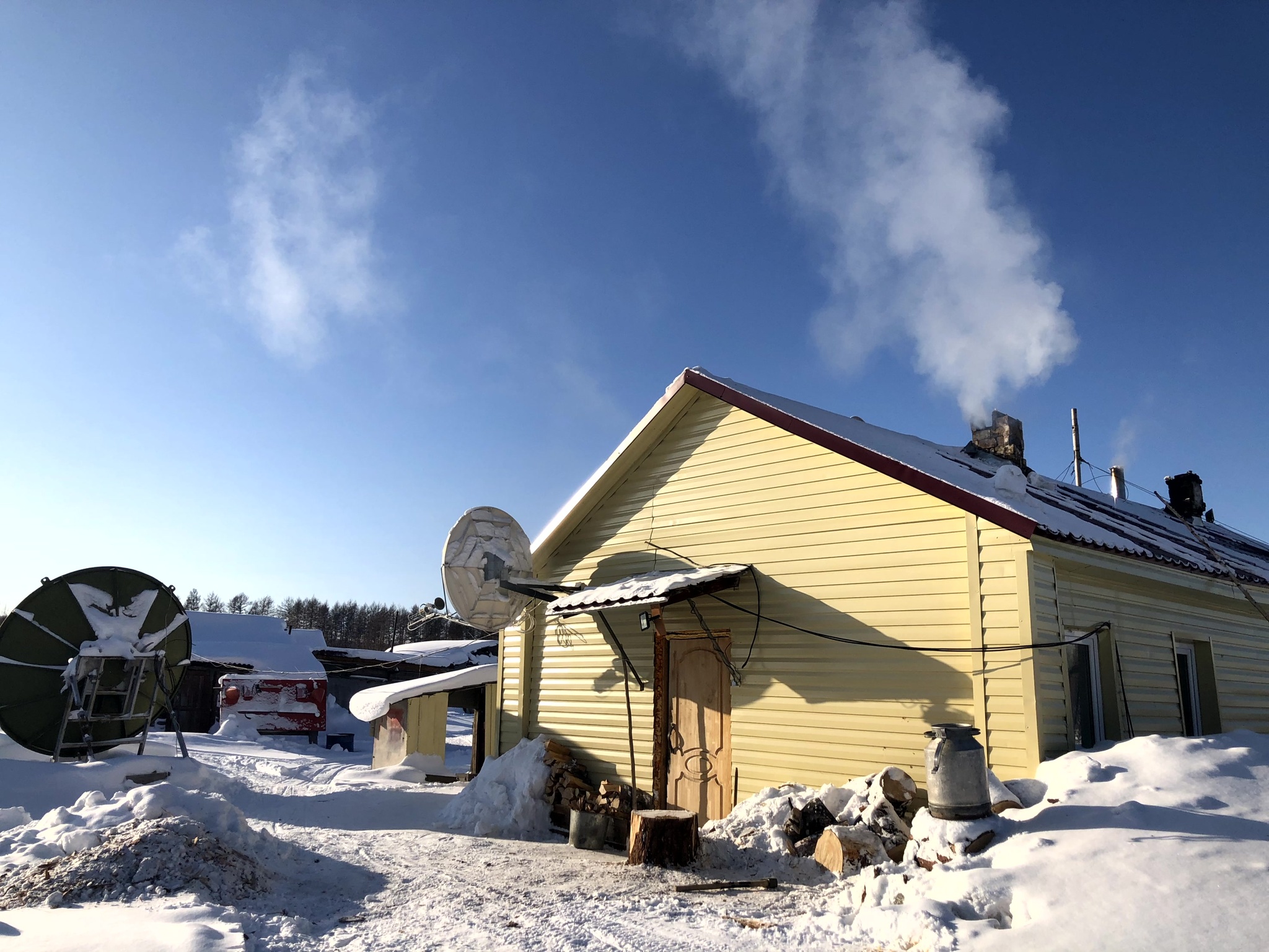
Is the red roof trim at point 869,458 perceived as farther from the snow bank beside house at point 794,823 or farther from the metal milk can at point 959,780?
the snow bank beside house at point 794,823

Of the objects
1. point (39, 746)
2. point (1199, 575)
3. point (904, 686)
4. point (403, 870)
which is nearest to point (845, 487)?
point (904, 686)

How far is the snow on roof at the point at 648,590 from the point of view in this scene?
9.23 meters

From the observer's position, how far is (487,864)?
8445 millimetres

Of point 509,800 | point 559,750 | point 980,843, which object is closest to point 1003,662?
point 980,843

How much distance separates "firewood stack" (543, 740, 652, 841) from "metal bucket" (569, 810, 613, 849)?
10 centimetres

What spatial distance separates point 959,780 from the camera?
255 inches

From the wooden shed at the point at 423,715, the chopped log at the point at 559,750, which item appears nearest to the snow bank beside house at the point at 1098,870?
the chopped log at the point at 559,750

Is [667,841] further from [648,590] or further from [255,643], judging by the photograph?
[255,643]

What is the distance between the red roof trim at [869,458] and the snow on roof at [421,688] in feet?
28.3

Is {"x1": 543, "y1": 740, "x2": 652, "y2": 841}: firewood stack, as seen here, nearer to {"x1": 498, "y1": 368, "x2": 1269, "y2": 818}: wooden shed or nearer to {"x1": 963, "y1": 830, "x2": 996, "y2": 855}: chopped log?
{"x1": 498, "y1": 368, "x2": 1269, "y2": 818}: wooden shed

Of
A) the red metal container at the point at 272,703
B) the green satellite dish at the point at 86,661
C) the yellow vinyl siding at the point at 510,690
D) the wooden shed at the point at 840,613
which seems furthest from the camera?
the red metal container at the point at 272,703

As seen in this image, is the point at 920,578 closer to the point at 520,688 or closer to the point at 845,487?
the point at 845,487

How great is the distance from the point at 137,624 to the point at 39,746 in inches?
76.9

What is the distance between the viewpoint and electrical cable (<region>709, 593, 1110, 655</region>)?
24.9 ft
